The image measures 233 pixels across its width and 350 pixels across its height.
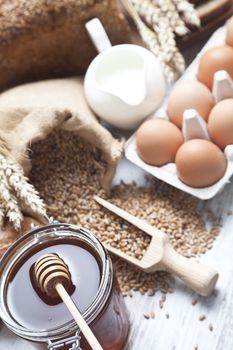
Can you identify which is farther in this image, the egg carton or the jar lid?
the egg carton

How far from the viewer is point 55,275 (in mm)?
946

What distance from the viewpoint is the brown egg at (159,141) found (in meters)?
1.20

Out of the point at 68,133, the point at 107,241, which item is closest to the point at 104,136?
the point at 68,133

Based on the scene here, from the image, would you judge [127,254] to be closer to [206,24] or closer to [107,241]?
[107,241]

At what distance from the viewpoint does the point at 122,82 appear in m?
1.30

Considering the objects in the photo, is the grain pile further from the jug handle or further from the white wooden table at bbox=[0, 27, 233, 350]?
the jug handle

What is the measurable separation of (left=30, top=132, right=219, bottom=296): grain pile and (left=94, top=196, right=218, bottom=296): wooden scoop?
30 mm

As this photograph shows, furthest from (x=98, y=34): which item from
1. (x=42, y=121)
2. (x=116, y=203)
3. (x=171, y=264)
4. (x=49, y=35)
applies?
(x=171, y=264)

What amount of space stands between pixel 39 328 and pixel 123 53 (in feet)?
1.87

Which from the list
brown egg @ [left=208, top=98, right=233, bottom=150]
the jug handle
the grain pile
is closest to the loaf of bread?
the jug handle

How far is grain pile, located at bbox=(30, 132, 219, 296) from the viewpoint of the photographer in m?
1.19

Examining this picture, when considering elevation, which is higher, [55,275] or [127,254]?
[55,275]

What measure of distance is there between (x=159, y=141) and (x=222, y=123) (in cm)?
12

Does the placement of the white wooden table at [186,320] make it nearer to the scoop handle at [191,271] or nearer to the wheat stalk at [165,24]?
the scoop handle at [191,271]
